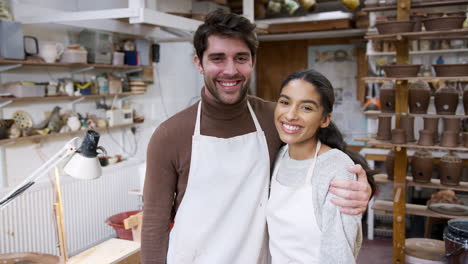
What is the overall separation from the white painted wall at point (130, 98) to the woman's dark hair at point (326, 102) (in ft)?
10.2

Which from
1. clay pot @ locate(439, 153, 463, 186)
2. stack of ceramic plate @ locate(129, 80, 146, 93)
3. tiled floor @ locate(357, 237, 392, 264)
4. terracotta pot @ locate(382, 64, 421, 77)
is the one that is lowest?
tiled floor @ locate(357, 237, 392, 264)

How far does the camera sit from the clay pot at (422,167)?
3593 mm

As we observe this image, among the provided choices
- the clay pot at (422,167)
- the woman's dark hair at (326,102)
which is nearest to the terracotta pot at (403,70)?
the clay pot at (422,167)

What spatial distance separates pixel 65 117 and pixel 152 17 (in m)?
1.63

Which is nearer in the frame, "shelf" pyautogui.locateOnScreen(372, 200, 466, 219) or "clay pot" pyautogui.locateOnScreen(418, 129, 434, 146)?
"clay pot" pyautogui.locateOnScreen(418, 129, 434, 146)

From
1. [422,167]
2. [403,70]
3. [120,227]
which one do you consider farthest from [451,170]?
[120,227]

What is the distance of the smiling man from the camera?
1713 mm

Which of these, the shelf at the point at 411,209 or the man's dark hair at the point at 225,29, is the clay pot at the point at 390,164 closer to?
the shelf at the point at 411,209

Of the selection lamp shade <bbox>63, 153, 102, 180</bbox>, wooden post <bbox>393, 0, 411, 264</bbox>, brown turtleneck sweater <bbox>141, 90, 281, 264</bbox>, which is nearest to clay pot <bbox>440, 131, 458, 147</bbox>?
wooden post <bbox>393, 0, 411, 264</bbox>

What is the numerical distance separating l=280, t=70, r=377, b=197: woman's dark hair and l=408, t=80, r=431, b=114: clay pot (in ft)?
6.53

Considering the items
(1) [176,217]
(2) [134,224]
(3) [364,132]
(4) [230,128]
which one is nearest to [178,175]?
(1) [176,217]

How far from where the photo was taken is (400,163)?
3572mm

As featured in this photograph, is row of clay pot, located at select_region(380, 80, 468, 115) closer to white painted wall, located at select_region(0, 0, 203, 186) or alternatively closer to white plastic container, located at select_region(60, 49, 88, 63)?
white plastic container, located at select_region(60, 49, 88, 63)

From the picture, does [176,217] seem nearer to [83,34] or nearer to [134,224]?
[134,224]
